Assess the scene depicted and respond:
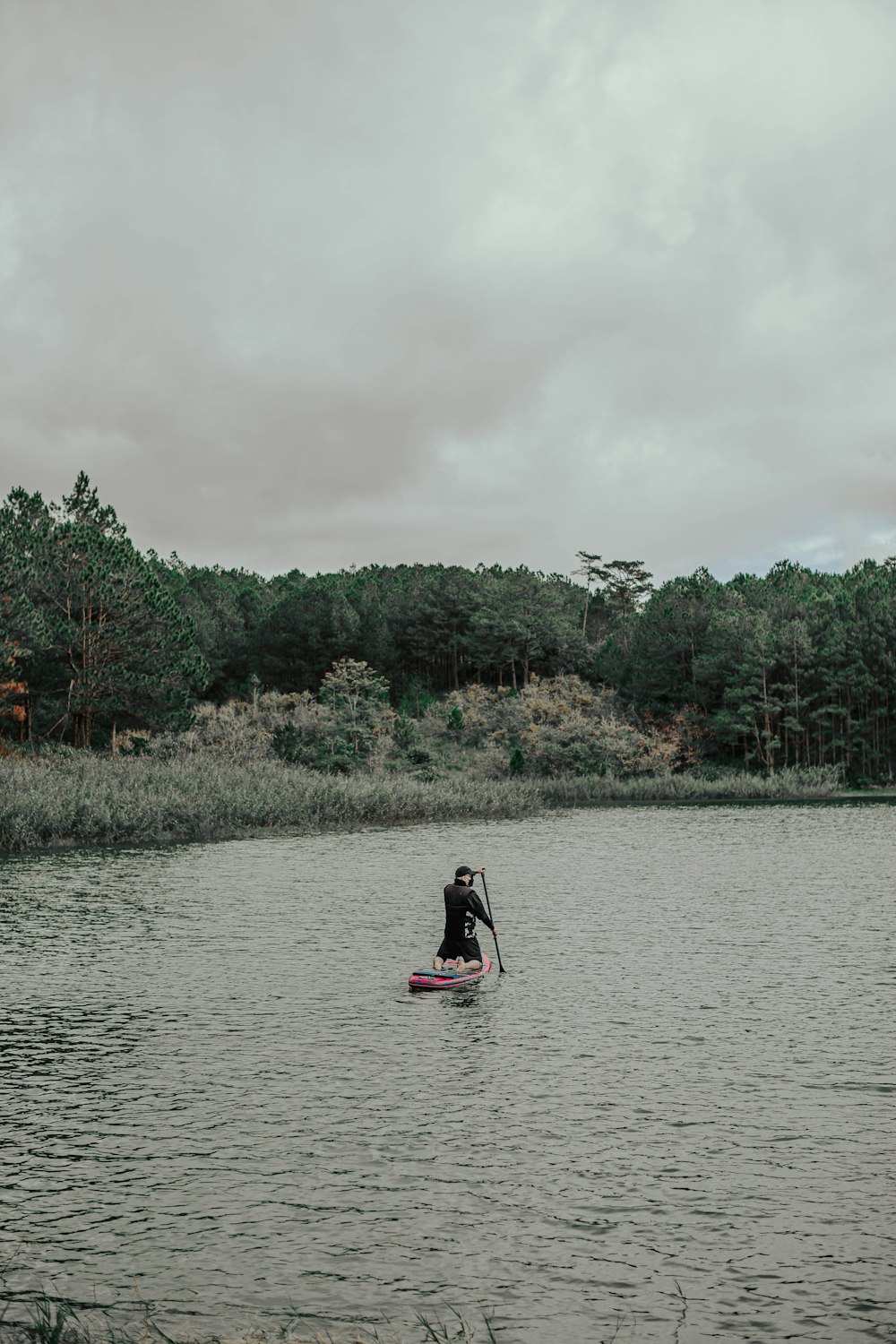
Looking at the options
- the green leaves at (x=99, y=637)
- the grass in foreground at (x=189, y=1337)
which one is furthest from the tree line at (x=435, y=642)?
the grass in foreground at (x=189, y=1337)

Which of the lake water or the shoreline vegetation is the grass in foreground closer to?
the lake water

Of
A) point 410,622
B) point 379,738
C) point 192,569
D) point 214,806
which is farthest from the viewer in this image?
point 192,569

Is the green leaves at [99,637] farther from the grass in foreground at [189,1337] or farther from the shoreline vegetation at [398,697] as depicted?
the grass in foreground at [189,1337]

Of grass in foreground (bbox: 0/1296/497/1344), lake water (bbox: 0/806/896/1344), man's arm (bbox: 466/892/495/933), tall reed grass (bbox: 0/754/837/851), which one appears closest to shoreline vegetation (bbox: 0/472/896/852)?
tall reed grass (bbox: 0/754/837/851)

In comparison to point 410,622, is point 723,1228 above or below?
below

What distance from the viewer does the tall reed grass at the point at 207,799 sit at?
46.5 metres

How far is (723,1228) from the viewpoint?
10031 mm

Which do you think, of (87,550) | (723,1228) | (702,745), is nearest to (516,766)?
(702,745)

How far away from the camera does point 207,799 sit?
2020 inches

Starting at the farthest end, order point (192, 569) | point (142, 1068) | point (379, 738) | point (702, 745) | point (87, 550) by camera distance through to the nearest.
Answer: point (192, 569) < point (702, 745) < point (379, 738) < point (87, 550) < point (142, 1068)

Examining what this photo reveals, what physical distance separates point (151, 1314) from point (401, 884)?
83.5 feet

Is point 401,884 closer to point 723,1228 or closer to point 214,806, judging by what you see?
point 214,806

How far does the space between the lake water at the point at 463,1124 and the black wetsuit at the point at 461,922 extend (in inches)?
26.7

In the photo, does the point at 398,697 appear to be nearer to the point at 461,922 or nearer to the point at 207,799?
the point at 207,799
